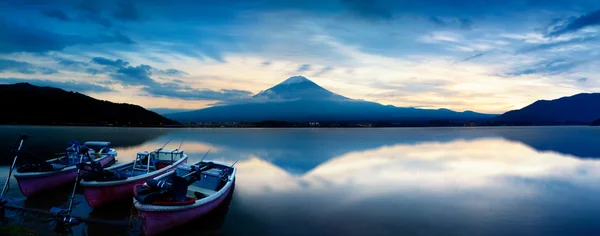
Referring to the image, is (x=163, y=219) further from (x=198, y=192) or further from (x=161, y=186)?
(x=198, y=192)

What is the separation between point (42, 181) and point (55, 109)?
129215 mm

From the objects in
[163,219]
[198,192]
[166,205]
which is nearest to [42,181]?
[198,192]

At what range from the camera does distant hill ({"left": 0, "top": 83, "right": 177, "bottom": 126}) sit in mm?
113562

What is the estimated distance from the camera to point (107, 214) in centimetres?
1112

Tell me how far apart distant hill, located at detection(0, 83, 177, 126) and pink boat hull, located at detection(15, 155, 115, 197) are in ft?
399

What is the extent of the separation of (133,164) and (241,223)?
6.66 metres

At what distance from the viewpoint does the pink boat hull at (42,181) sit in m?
12.6

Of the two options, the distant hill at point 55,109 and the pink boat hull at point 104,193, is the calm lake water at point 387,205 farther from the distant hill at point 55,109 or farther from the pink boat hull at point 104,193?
the distant hill at point 55,109

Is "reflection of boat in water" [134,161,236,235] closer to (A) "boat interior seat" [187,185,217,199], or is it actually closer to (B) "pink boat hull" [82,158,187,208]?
(A) "boat interior seat" [187,185,217,199]

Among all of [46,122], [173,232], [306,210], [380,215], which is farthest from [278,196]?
[46,122]

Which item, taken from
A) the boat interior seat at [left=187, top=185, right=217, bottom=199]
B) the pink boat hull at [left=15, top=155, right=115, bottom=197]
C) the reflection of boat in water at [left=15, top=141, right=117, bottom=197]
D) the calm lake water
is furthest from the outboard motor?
the pink boat hull at [left=15, top=155, right=115, bottom=197]

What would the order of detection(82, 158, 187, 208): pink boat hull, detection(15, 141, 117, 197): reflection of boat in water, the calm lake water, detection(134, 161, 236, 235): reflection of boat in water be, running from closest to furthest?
1. detection(134, 161, 236, 235): reflection of boat in water
2. the calm lake water
3. detection(82, 158, 187, 208): pink boat hull
4. detection(15, 141, 117, 197): reflection of boat in water

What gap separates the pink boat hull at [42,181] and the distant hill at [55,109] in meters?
122

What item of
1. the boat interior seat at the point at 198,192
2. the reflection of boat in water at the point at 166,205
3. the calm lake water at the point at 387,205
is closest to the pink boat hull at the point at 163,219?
the reflection of boat in water at the point at 166,205
